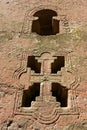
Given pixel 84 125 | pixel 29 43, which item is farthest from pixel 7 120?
pixel 29 43

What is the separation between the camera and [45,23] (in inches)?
313

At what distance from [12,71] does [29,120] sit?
1160 millimetres

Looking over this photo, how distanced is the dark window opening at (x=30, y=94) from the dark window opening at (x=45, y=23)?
190cm

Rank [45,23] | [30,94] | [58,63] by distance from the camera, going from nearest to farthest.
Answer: [30,94] < [58,63] < [45,23]

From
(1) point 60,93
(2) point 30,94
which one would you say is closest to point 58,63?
(1) point 60,93

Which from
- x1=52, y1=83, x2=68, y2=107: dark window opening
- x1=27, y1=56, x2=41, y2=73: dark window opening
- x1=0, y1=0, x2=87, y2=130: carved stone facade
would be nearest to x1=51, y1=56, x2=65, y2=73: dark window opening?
x1=0, y1=0, x2=87, y2=130: carved stone facade

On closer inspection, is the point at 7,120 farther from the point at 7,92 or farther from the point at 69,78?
the point at 69,78

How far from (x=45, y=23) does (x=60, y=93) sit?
2768mm

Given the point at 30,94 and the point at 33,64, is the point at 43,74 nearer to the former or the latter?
the point at 30,94

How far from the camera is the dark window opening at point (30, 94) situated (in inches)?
212

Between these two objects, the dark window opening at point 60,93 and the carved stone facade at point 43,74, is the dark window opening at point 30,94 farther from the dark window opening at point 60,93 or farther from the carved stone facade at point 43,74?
the dark window opening at point 60,93

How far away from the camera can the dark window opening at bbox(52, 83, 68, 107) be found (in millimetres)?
5427

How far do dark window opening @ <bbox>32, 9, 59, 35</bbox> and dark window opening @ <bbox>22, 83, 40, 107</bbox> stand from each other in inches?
74.7

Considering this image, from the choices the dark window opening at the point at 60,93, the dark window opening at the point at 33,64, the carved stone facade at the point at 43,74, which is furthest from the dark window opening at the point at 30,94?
the dark window opening at the point at 33,64
